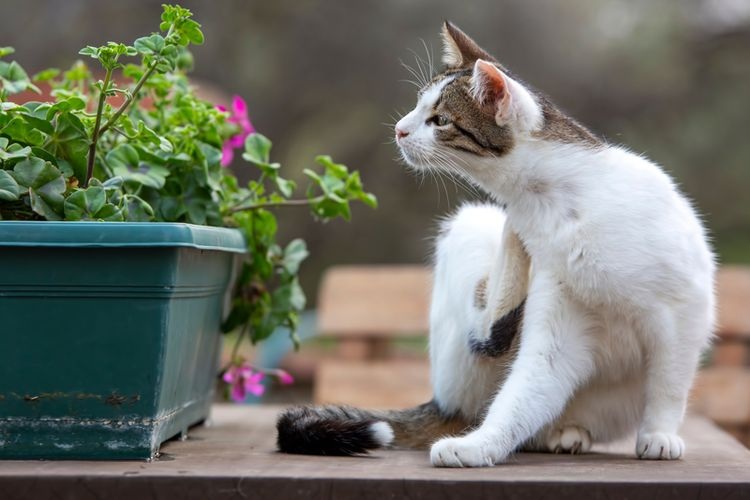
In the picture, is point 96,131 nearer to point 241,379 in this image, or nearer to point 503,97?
point 503,97

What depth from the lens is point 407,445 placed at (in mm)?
1467

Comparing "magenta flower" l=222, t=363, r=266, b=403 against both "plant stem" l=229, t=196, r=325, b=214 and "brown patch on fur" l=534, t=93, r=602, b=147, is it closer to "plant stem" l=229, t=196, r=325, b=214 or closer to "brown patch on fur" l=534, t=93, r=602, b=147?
"plant stem" l=229, t=196, r=325, b=214

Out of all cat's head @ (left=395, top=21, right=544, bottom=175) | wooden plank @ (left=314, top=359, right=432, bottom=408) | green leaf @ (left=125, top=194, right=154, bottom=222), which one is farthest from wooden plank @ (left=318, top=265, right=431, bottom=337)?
green leaf @ (left=125, top=194, right=154, bottom=222)

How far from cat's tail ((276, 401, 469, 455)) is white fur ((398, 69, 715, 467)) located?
0.41 ft

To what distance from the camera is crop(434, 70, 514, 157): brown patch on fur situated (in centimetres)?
137

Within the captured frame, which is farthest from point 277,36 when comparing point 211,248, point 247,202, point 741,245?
point 211,248

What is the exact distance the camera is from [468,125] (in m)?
1.39

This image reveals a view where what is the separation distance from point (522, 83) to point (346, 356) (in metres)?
1.54

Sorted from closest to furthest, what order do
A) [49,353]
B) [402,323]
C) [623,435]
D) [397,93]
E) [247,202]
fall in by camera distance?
1. [49,353]
2. [623,435]
3. [247,202]
4. [402,323]
5. [397,93]

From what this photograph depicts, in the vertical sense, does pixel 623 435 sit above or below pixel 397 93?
below

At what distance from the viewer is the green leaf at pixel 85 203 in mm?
1221

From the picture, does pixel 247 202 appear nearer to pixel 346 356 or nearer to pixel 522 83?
pixel 522 83

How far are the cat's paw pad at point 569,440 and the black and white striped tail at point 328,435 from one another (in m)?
0.26

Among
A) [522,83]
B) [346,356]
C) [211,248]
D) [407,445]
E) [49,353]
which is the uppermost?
[522,83]
